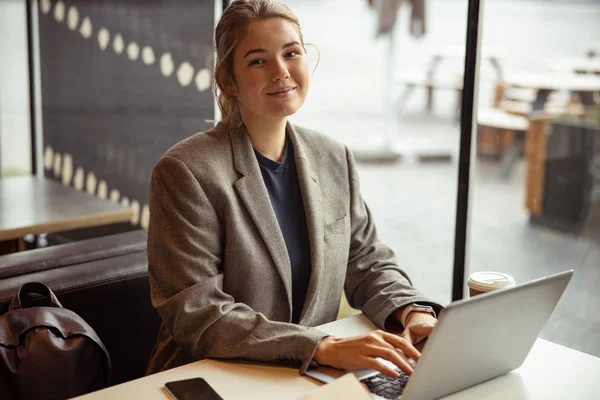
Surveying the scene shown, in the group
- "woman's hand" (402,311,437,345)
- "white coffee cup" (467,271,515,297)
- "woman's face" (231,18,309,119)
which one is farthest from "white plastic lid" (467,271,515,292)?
"woman's face" (231,18,309,119)

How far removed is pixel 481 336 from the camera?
50.7 inches

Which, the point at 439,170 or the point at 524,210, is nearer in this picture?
the point at 524,210

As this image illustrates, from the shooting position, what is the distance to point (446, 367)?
1.29 m

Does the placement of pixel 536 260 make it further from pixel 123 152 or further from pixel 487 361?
pixel 123 152

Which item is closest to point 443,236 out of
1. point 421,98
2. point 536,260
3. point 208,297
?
point 536,260

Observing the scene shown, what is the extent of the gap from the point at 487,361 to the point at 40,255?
4.79 feet

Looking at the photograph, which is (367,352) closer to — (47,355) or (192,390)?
(192,390)

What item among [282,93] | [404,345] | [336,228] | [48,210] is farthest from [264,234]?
[48,210]

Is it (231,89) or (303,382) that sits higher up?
(231,89)

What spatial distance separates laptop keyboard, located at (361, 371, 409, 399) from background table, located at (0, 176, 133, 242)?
1.73 metres

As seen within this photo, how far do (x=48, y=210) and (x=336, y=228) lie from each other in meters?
1.53

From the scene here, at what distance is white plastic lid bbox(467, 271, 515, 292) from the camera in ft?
5.11

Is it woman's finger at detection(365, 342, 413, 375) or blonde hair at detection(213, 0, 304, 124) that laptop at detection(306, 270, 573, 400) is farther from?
blonde hair at detection(213, 0, 304, 124)

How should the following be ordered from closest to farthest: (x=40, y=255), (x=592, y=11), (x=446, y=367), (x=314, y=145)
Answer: (x=446, y=367), (x=314, y=145), (x=40, y=255), (x=592, y=11)
